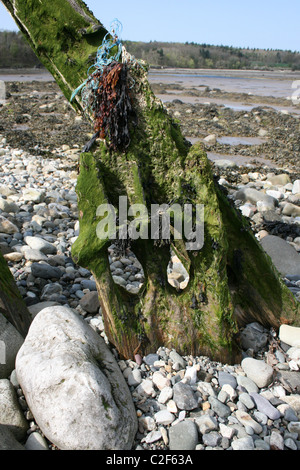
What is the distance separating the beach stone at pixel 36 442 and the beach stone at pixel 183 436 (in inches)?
31.2

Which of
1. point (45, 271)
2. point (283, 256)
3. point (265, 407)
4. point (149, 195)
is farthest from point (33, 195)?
point (265, 407)

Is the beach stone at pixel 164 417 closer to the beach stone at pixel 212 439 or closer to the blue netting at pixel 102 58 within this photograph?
the beach stone at pixel 212 439

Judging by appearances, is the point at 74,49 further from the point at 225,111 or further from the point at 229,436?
the point at 225,111

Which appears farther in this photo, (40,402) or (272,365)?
(272,365)

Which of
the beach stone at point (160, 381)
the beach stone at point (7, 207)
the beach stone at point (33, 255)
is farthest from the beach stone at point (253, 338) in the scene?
the beach stone at point (7, 207)

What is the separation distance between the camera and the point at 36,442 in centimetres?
250

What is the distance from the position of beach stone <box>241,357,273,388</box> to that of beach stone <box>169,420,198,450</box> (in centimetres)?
74

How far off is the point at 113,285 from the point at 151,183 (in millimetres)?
905

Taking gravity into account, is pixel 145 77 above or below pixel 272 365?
above

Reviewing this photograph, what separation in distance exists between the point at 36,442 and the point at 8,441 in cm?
25

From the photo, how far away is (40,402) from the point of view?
2.48 metres

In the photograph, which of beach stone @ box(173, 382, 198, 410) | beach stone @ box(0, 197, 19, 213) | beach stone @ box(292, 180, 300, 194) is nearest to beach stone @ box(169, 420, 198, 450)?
beach stone @ box(173, 382, 198, 410)
